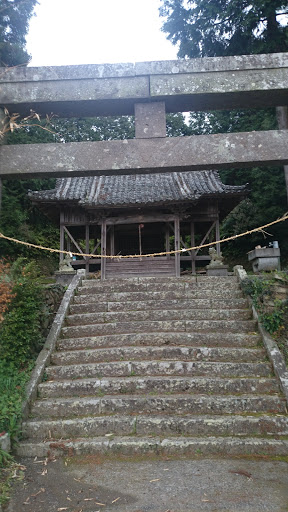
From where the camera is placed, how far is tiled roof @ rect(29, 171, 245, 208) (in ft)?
40.9

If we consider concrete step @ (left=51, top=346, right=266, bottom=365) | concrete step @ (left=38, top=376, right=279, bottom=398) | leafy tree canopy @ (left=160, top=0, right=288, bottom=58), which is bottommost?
concrete step @ (left=38, top=376, right=279, bottom=398)

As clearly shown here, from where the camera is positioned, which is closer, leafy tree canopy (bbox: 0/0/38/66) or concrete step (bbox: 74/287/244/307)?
concrete step (bbox: 74/287/244/307)

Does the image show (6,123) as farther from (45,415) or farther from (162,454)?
(162,454)

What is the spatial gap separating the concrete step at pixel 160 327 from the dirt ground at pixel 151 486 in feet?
8.28

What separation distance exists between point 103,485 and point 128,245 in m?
13.3

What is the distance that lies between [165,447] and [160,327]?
245cm

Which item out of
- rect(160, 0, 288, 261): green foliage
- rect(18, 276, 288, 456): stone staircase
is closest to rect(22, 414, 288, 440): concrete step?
rect(18, 276, 288, 456): stone staircase

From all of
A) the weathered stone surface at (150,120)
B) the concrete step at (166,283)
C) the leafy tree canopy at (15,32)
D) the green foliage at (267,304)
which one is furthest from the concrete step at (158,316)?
the leafy tree canopy at (15,32)

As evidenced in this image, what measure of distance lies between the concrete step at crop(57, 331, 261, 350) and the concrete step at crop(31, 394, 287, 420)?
47.5 inches

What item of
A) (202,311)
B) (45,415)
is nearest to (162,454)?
(45,415)

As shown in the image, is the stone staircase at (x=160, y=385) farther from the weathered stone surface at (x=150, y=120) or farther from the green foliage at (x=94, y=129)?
the green foliage at (x=94, y=129)

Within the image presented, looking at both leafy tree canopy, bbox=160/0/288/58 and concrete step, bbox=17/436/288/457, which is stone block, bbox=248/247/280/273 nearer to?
concrete step, bbox=17/436/288/457

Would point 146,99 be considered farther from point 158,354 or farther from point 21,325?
point 158,354

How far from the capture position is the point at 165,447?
390 cm
